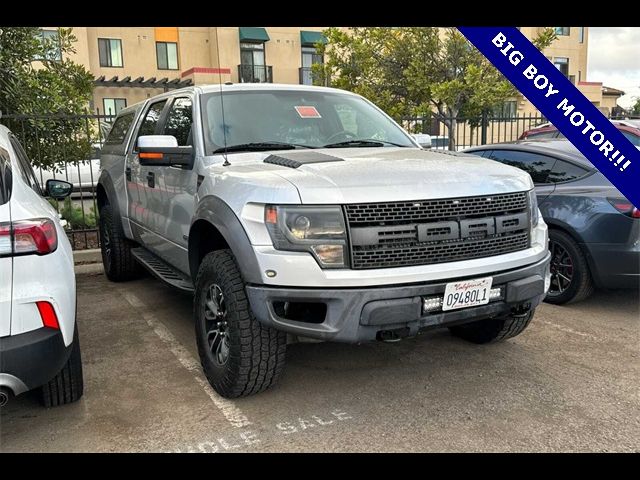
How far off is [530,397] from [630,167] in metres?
1.73

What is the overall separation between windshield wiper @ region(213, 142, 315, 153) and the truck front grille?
1.28m

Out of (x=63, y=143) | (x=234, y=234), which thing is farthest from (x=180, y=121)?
(x=63, y=143)

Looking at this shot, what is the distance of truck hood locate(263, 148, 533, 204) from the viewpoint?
3.00m

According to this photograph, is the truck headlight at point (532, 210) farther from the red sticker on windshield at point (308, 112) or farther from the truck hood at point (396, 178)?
the red sticker on windshield at point (308, 112)

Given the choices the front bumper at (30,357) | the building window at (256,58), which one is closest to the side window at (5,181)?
the front bumper at (30,357)

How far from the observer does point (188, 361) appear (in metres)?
4.18

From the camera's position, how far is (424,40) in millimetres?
12102

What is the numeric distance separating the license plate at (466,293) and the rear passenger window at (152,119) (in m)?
3.14

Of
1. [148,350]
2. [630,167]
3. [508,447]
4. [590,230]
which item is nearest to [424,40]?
[590,230]

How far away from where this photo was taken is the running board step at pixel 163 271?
4.32 metres

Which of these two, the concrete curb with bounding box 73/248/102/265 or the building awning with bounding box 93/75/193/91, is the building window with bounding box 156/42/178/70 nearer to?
the building awning with bounding box 93/75/193/91

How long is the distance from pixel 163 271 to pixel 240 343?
179cm

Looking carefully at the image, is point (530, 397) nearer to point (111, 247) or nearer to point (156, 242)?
point (156, 242)
